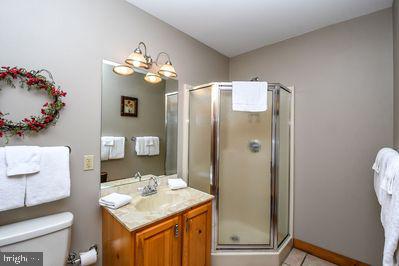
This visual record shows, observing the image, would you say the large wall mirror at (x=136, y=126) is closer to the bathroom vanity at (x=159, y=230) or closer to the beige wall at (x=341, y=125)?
the bathroom vanity at (x=159, y=230)

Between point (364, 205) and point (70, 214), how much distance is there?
251 cm

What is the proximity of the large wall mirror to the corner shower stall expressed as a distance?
0.98ft

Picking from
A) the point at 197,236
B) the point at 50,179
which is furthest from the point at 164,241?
the point at 50,179

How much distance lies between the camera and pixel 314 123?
80.2 inches

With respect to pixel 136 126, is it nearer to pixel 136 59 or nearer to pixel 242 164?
pixel 136 59

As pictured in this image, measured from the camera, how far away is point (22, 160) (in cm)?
104

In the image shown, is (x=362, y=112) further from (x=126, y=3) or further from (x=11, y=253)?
(x=11, y=253)

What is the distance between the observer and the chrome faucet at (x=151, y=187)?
1.64 m

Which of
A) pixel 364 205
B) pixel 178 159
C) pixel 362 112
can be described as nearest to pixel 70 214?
pixel 178 159

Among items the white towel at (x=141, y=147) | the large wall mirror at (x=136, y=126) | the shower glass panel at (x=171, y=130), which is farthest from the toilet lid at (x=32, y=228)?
the shower glass panel at (x=171, y=130)

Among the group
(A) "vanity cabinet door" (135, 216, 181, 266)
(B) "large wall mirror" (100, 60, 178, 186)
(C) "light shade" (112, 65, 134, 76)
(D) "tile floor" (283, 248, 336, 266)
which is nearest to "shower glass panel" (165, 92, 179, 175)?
(B) "large wall mirror" (100, 60, 178, 186)

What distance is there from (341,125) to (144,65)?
79.8 inches

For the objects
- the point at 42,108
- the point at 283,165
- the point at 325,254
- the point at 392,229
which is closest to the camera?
the point at 392,229

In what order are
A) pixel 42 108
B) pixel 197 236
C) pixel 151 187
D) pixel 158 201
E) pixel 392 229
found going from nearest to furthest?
pixel 392 229 < pixel 42 108 < pixel 197 236 < pixel 158 201 < pixel 151 187
